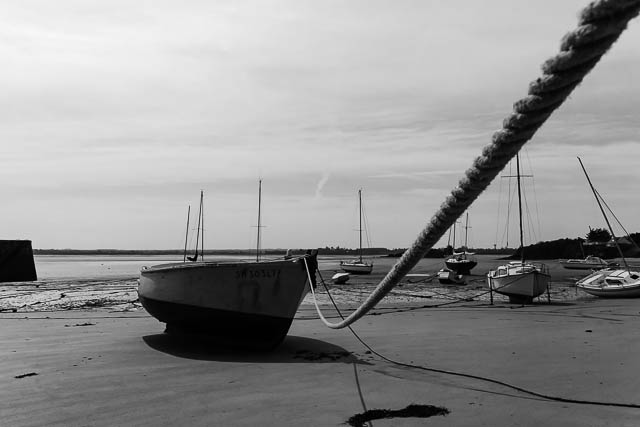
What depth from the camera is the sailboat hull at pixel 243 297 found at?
9148 millimetres

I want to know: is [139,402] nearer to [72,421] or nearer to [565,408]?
[72,421]

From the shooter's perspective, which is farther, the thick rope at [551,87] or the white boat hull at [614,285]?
the white boat hull at [614,285]

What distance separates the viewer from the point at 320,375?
7.48 m

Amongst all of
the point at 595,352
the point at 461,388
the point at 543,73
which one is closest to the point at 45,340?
the point at 461,388

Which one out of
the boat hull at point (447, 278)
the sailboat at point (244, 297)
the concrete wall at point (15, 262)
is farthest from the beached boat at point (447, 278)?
the concrete wall at point (15, 262)

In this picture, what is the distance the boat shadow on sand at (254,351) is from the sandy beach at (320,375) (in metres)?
0.03

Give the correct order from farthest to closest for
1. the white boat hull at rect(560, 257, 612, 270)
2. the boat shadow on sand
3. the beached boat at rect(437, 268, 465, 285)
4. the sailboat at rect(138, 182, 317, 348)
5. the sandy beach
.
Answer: the white boat hull at rect(560, 257, 612, 270) → the beached boat at rect(437, 268, 465, 285) → the sailboat at rect(138, 182, 317, 348) → the boat shadow on sand → the sandy beach

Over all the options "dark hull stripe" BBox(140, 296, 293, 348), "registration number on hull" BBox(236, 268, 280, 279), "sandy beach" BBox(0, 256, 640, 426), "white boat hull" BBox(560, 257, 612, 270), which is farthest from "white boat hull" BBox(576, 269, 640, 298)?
"white boat hull" BBox(560, 257, 612, 270)

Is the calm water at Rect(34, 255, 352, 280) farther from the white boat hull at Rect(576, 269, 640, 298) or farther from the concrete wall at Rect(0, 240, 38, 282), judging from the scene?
the white boat hull at Rect(576, 269, 640, 298)

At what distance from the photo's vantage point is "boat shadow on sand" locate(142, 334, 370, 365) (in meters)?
8.55

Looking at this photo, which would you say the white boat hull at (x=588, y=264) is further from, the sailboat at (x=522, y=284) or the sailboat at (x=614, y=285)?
the sailboat at (x=522, y=284)

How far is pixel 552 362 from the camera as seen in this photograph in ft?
27.3

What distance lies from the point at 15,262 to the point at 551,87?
40131 millimetres

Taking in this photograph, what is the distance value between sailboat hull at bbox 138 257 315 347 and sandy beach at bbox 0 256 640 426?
0.36 m
